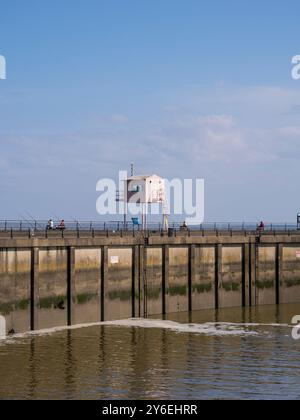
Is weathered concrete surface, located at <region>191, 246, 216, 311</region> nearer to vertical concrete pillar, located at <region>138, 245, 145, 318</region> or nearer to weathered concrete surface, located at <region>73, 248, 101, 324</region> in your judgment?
vertical concrete pillar, located at <region>138, 245, 145, 318</region>

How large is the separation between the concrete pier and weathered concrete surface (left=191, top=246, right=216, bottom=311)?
0.30ft

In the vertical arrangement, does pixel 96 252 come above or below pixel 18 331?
above

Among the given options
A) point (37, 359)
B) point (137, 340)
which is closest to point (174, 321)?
point (137, 340)

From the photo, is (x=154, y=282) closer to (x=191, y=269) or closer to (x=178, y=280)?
(x=178, y=280)

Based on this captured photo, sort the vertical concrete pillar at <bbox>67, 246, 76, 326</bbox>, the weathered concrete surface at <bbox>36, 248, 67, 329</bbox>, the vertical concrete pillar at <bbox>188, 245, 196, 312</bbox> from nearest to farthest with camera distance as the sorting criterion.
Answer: the weathered concrete surface at <bbox>36, 248, 67, 329</bbox>
the vertical concrete pillar at <bbox>67, 246, 76, 326</bbox>
the vertical concrete pillar at <bbox>188, 245, 196, 312</bbox>

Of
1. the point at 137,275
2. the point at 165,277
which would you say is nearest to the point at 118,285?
the point at 137,275

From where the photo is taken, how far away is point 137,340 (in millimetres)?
53938

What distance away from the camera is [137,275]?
2586 inches

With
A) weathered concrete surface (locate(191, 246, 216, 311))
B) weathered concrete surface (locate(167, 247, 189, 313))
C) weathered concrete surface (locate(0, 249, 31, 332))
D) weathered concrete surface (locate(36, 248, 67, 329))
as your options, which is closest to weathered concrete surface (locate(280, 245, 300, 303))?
weathered concrete surface (locate(191, 246, 216, 311))

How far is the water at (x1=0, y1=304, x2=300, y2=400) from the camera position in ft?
130

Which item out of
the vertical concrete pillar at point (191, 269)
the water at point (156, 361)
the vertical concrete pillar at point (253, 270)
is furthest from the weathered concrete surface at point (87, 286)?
the vertical concrete pillar at point (253, 270)

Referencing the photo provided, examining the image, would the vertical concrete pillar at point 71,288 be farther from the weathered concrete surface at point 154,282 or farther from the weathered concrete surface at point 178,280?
the weathered concrete surface at point 178,280
